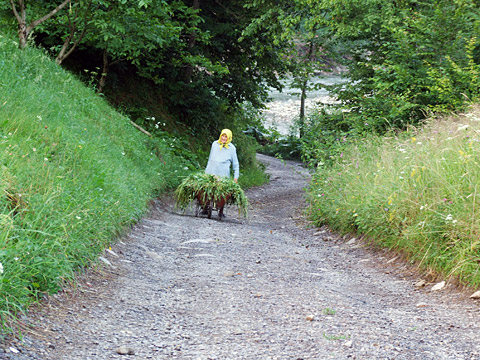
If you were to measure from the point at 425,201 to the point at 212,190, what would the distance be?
454 cm

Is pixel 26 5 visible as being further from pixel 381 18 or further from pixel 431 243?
pixel 431 243

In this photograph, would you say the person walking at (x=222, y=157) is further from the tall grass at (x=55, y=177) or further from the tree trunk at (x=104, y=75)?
the tree trunk at (x=104, y=75)

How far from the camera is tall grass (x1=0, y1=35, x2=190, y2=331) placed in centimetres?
392

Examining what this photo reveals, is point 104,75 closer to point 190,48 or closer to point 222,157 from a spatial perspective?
point 190,48

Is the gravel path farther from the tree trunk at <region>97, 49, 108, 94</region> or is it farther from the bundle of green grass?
the tree trunk at <region>97, 49, 108, 94</region>

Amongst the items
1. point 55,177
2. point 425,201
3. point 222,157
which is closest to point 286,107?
point 222,157

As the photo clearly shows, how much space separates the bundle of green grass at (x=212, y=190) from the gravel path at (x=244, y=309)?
2.49 m

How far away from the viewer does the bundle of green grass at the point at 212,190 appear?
1008 cm

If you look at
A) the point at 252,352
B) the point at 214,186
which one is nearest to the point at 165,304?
the point at 252,352

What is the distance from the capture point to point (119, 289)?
4.86 metres

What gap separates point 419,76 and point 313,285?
722 cm

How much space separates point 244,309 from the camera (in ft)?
14.7

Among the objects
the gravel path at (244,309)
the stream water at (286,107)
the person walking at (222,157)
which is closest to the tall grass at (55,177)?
the gravel path at (244,309)

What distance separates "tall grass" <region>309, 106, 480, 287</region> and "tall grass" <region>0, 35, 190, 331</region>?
127 inches
